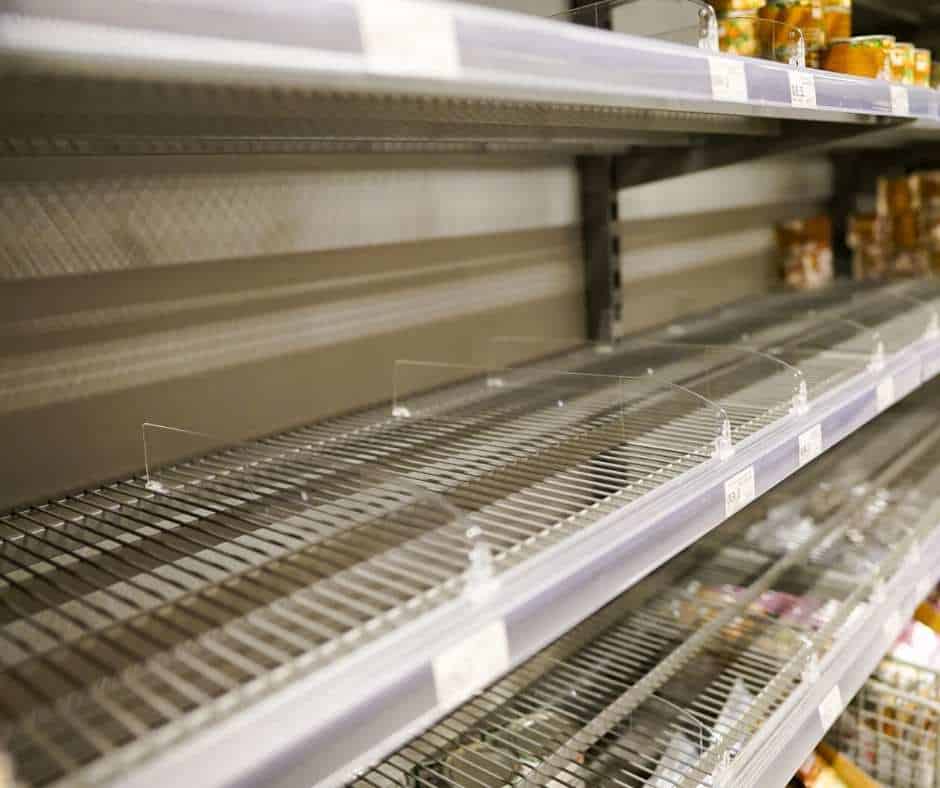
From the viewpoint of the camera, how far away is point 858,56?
1540mm

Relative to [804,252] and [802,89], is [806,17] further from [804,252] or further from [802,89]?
[804,252]

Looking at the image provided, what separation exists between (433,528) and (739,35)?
100cm

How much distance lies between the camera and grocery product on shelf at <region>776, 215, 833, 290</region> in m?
2.65

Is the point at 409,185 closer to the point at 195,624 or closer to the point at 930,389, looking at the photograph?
the point at 195,624

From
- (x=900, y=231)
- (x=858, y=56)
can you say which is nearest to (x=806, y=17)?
(x=858, y=56)

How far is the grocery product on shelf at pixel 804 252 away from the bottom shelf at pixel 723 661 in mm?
669

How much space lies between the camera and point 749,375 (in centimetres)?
143

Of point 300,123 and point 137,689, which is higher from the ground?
point 300,123

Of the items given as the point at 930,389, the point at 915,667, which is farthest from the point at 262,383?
the point at 930,389

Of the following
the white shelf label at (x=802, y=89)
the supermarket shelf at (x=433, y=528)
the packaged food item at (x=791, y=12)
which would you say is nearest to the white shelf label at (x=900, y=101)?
the packaged food item at (x=791, y=12)

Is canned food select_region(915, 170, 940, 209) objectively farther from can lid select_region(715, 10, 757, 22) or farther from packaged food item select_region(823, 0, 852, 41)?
can lid select_region(715, 10, 757, 22)

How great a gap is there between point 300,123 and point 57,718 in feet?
2.43

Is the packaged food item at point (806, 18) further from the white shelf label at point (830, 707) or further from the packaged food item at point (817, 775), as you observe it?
the packaged food item at point (817, 775)

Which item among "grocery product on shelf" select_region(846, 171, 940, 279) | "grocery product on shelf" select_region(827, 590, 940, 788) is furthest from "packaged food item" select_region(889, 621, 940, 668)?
"grocery product on shelf" select_region(846, 171, 940, 279)
